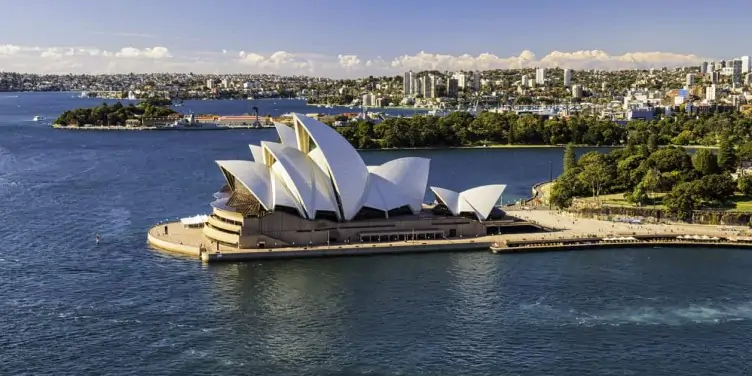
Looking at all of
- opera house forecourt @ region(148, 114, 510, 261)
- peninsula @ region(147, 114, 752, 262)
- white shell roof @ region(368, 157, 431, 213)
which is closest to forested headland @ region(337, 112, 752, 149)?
white shell roof @ region(368, 157, 431, 213)

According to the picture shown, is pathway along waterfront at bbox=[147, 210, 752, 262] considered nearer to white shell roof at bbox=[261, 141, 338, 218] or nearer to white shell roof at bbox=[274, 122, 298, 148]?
white shell roof at bbox=[261, 141, 338, 218]

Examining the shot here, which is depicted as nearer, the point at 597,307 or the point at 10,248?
the point at 597,307

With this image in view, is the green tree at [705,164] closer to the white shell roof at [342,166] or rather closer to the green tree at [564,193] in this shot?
the green tree at [564,193]

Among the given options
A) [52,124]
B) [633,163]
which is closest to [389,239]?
[633,163]

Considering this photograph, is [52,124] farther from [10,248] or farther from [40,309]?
[40,309]

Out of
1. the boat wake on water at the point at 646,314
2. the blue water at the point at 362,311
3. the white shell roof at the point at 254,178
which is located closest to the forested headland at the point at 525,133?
the blue water at the point at 362,311
